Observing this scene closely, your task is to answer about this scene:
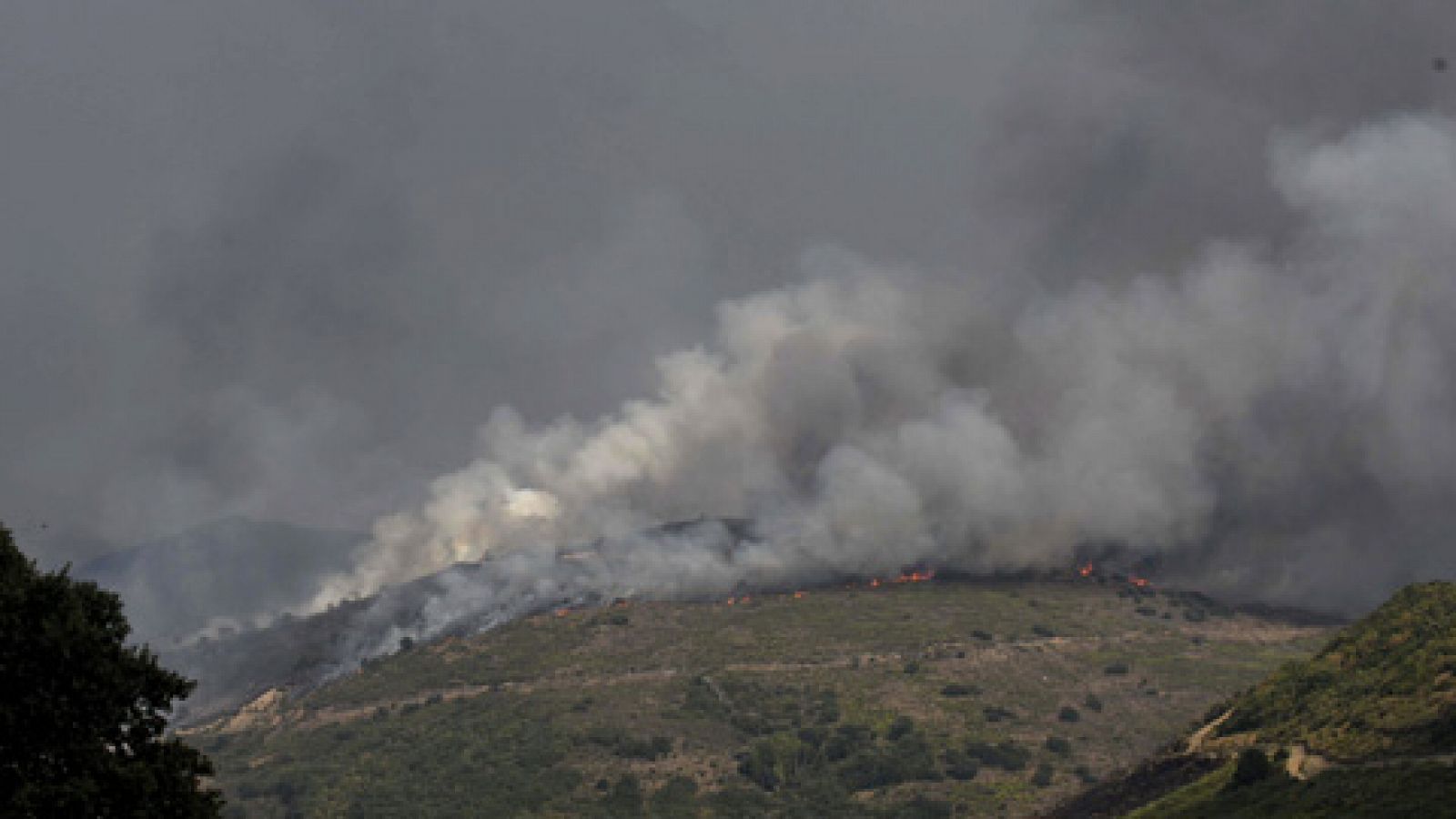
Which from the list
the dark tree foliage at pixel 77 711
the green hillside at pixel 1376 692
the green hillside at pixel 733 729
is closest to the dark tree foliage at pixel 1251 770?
the green hillside at pixel 1376 692

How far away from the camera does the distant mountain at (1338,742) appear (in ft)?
241

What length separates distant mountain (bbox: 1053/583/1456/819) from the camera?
241 ft

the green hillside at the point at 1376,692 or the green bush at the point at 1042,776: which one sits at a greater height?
the green hillside at the point at 1376,692

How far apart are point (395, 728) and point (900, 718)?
72.3 m

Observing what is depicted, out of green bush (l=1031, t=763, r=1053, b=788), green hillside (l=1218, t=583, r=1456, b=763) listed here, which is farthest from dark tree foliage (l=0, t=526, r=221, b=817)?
green bush (l=1031, t=763, r=1053, b=788)

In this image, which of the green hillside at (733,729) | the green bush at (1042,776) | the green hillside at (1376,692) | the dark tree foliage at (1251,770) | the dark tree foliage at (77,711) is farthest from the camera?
the green hillside at (733,729)

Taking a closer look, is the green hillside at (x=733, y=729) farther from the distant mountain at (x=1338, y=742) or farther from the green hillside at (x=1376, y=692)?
the green hillside at (x=1376, y=692)

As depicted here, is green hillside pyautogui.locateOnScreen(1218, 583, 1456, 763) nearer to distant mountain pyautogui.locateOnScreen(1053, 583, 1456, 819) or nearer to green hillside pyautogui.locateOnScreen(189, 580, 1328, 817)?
distant mountain pyautogui.locateOnScreen(1053, 583, 1456, 819)

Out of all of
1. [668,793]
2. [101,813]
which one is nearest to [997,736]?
[668,793]

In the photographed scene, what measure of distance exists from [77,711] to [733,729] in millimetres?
130858

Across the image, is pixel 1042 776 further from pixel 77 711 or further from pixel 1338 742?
pixel 77 711

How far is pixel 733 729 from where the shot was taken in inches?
6407

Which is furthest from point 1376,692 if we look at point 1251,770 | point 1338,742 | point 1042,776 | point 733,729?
point 733,729

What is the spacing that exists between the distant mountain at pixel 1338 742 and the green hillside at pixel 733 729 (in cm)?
3071
